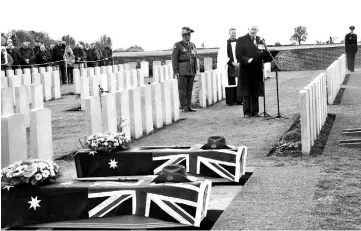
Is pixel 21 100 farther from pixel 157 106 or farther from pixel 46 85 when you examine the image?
pixel 46 85

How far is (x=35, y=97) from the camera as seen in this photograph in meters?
16.2

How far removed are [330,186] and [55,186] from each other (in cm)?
311

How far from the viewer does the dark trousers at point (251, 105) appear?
659 inches

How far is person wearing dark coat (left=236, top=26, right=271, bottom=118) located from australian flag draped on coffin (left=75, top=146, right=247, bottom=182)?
22.9 ft

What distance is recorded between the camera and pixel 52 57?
34.9m

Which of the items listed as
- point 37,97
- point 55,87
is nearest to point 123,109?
point 37,97

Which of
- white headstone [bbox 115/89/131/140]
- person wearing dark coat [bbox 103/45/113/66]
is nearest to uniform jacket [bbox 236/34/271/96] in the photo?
white headstone [bbox 115/89/131/140]

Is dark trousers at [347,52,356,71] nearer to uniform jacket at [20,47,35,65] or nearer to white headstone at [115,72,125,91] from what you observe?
white headstone at [115,72,125,91]

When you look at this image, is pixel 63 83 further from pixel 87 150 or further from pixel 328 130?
pixel 87 150

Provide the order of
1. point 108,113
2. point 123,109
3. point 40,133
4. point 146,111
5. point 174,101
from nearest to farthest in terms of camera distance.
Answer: point 40,133
point 108,113
point 123,109
point 146,111
point 174,101

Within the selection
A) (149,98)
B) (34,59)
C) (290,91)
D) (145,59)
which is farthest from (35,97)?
(145,59)

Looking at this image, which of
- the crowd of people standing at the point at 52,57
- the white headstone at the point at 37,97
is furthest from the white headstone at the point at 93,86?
the crowd of people standing at the point at 52,57

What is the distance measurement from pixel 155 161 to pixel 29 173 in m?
2.34

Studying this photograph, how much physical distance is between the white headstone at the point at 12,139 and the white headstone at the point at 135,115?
15.6 feet
